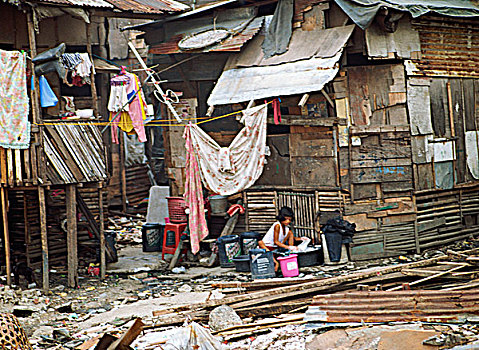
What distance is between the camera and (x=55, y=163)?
1242cm

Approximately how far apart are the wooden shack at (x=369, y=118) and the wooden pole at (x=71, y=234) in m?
3.68

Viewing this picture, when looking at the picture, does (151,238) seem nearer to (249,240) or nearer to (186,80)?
(249,240)

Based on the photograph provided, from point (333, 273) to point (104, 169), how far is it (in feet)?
17.4

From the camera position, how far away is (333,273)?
11922 mm

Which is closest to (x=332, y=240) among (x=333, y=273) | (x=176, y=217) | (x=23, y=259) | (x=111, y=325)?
(x=333, y=273)

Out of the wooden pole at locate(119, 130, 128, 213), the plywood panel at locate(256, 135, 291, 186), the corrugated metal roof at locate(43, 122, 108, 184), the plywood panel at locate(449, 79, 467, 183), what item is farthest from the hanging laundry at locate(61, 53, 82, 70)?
the plywood panel at locate(449, 79, 467, 183)

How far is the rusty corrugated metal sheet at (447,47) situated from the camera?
1338 cm

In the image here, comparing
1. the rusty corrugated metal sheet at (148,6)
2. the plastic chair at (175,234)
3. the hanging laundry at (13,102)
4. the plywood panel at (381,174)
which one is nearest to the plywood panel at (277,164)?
the plywood panel at (381,174)

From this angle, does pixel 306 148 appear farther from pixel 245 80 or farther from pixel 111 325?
pixel 111 325

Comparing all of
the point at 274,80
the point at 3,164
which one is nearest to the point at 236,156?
the point at 274,80

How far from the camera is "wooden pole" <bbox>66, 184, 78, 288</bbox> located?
12.7m

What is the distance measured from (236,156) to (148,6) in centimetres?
428

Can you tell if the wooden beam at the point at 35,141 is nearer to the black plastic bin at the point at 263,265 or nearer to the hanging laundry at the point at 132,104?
the hanging laundry at the point at 132,104

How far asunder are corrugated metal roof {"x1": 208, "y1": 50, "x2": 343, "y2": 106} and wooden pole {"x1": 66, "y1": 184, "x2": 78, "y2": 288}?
363 cm
